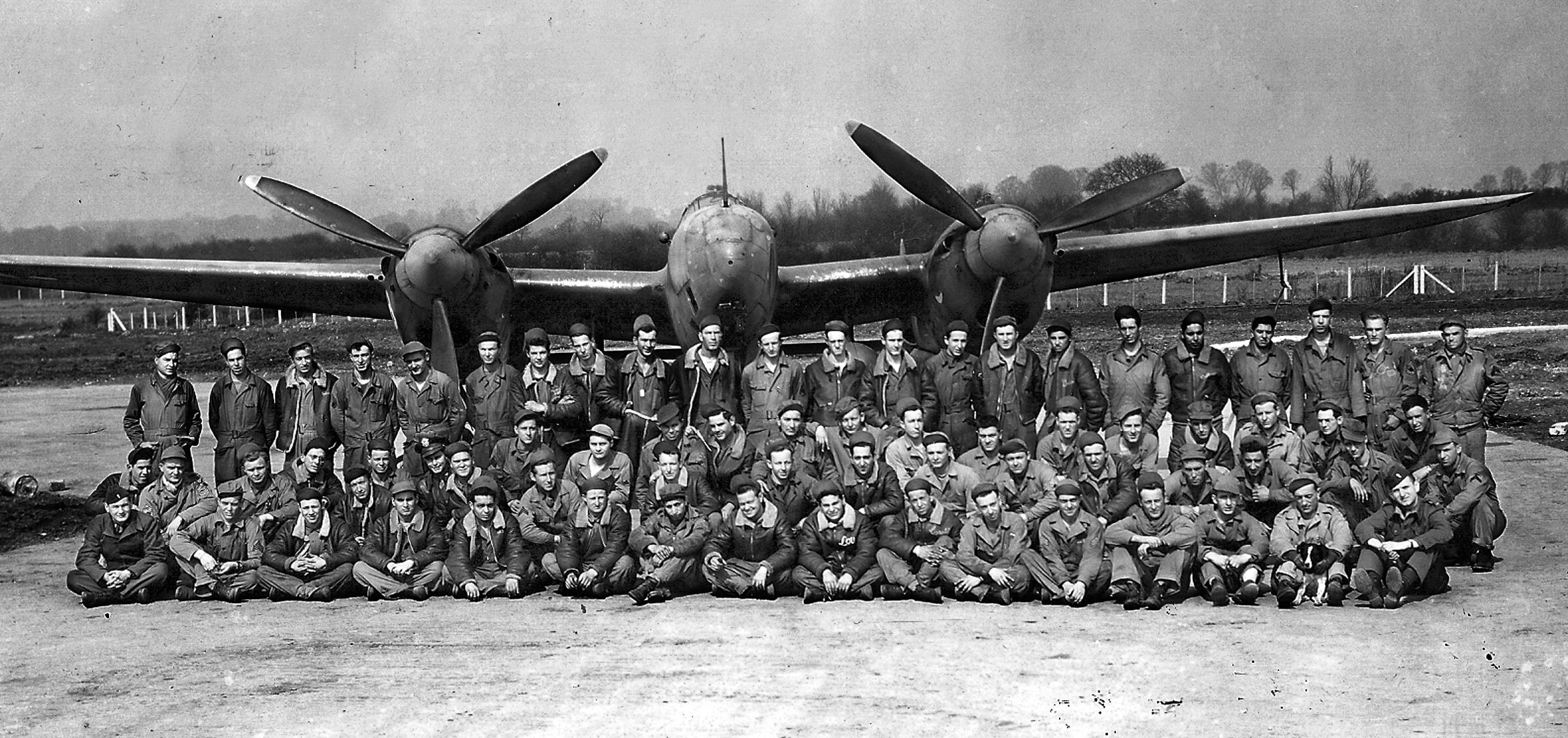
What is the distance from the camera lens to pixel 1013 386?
1003 cm

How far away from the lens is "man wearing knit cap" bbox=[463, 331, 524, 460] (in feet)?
33.0

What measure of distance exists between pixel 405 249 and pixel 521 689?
6714 mm

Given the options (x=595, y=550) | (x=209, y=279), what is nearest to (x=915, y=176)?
(x=595, y=550)

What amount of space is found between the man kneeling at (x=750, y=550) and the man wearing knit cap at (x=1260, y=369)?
425cm

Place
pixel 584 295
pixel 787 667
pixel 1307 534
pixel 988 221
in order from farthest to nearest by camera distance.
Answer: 1. pixel 584 295
2. pixel 988 221
3. pixel 1307 534
4. pixel 787 667

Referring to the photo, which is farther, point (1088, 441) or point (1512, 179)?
point (1512, 179)

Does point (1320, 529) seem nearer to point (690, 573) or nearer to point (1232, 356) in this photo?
point (1232, 356)

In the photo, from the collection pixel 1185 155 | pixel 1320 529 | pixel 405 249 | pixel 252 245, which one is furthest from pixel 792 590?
pixel 252 245

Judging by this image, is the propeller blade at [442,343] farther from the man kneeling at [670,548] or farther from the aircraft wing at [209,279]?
the man kneeling at [670,548]

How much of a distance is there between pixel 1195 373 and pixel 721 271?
170 inches

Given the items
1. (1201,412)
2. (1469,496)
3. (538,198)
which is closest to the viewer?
(1469,496)

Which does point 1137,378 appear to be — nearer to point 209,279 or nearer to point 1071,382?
point 1071,382

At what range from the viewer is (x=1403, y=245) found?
1233 inches

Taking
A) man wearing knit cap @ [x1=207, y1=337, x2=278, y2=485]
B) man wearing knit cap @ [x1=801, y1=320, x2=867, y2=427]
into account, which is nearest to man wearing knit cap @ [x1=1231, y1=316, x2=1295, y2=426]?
man wearing knit cap @ [x1=801, y1=320, x2=867, y2=427]
